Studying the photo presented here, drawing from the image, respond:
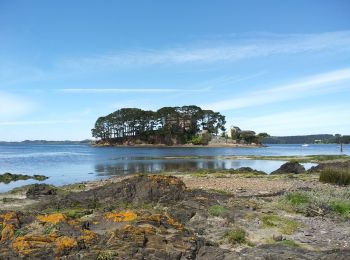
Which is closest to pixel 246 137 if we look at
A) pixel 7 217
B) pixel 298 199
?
pixel 298 199

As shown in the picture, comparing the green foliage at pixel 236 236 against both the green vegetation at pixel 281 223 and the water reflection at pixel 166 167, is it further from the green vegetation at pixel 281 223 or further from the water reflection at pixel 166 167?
the water reflection at pixel 166 167

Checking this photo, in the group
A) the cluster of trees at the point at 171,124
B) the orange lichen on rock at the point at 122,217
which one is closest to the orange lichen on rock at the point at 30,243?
the orange lichen on rock at the point at 122,217

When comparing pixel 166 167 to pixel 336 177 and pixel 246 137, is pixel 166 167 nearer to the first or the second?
pixel 336 177

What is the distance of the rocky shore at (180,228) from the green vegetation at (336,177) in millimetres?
6920

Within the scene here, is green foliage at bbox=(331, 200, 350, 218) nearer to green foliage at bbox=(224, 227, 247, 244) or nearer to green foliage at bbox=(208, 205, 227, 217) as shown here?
green foliage at bbox=(208, 205, 227, 217)

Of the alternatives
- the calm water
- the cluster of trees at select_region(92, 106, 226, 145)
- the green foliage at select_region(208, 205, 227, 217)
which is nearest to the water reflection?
the calm water

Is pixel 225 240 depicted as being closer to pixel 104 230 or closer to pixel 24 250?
pixel 104 230

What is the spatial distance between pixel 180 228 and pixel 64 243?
303 cm

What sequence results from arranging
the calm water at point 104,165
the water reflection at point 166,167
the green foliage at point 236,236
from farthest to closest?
the water reflection at point 166,167 < the calm water at point 104,165 < the green foliage at point 236,236

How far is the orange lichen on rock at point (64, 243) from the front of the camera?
7.82 meters

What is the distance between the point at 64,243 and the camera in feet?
26.1

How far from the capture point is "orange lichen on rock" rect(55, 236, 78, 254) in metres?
7.82

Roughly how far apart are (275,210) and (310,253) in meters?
6.07

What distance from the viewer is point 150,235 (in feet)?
28.5
